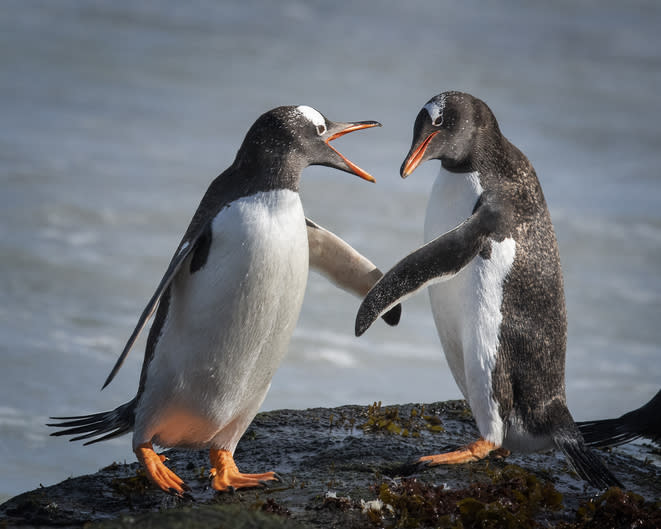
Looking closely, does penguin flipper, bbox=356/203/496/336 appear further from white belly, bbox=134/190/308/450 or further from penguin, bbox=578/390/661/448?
penguin, bbox=578/390/661/448

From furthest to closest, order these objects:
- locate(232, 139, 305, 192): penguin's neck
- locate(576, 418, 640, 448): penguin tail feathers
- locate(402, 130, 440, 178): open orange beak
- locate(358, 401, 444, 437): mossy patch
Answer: locate(576, 418, 640, 448): penguin tail feathers → locate(358, 401, 444, 437): mossy patch → locate(402, 130, 440, 178): open orange beak → locate(232, 139, 305, 192): penguin's neck

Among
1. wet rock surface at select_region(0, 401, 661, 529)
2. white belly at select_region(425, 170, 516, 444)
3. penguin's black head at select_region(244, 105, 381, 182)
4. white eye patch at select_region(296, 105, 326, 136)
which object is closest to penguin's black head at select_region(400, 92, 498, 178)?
white belly at select_region(425, 170, 516, 444)

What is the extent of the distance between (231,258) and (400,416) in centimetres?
205

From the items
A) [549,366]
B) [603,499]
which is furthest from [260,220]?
[603,499]

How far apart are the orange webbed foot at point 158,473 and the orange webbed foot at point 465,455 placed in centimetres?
116

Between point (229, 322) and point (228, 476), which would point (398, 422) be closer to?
point (228, 476)

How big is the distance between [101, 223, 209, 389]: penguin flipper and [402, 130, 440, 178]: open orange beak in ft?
3.51

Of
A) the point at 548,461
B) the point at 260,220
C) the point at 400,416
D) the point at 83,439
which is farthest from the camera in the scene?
the point at 400,416

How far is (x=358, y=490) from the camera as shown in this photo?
4172mm

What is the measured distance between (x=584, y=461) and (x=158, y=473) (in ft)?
6.88

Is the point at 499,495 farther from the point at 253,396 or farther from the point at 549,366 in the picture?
the point at 253,396

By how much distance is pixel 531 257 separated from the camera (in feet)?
14.9

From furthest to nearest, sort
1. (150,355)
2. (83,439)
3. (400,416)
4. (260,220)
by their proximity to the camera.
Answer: (400,416) → (83,439) → (150,355) → (260,220)

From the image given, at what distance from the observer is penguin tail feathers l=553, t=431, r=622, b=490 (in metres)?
4.47
